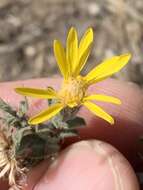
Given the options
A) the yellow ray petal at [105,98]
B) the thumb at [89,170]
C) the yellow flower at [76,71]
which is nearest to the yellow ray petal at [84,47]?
the yellow flower at [76,71]

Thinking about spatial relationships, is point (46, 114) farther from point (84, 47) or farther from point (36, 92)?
point (84, 47)

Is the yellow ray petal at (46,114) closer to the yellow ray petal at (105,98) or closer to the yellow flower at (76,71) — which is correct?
the yellow flower at (76,71)

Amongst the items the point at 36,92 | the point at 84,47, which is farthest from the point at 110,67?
the point at 36,92

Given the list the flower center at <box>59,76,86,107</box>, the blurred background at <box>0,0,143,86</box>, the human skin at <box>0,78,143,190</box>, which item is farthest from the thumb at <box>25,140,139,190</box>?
the blurred background at <box>0,0,143,86</box>

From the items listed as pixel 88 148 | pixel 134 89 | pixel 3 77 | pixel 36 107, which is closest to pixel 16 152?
pixel 88 148

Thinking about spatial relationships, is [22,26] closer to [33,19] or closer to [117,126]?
[33,19]

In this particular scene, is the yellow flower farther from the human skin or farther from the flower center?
the human skin
